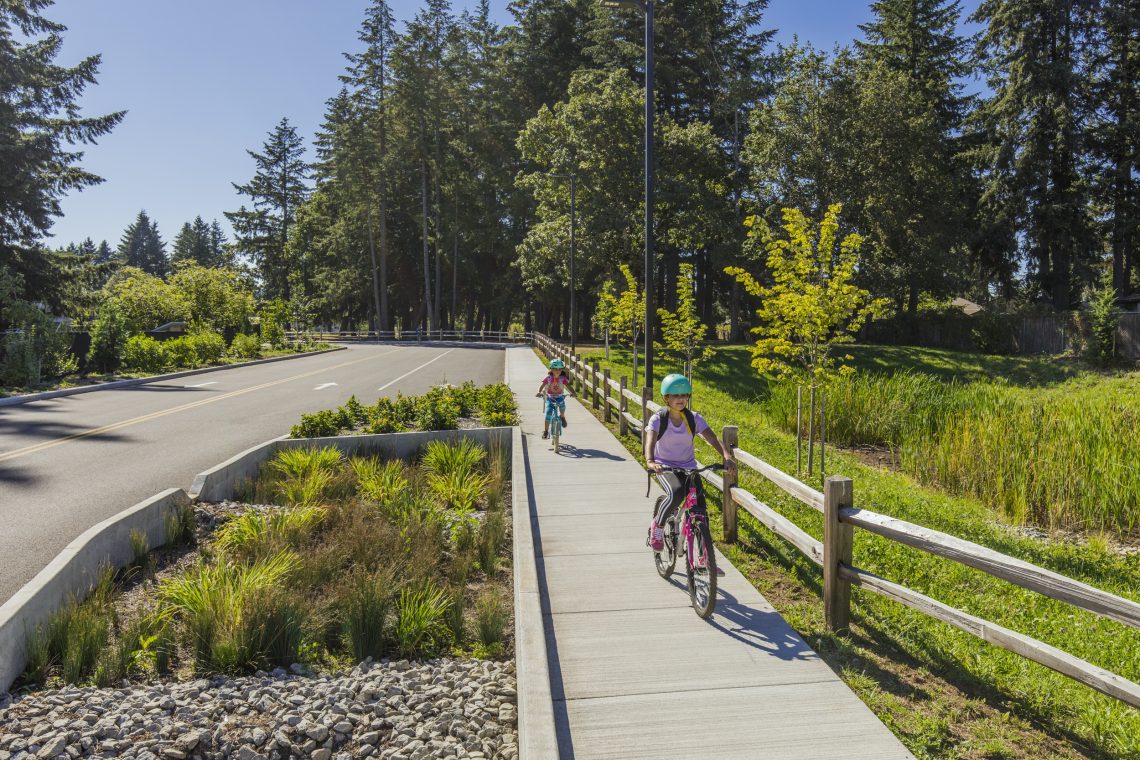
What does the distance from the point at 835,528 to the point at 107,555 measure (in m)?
6.55

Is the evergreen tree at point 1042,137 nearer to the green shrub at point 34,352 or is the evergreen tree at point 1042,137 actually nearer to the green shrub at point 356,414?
the green shrub at point 356,414

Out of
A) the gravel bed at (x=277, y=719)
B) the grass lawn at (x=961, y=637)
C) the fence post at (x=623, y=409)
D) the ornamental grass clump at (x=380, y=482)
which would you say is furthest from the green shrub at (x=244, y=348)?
the gravel bed at (x=277, y=719)

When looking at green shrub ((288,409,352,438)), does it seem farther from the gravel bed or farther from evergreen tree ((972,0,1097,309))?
evergreen tree ((972,0,1097,309))

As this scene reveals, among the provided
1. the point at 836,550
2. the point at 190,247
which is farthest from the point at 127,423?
the point at 190,247

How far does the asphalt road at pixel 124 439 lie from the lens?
26.2 ft

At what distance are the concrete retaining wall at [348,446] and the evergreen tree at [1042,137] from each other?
34.8 meters

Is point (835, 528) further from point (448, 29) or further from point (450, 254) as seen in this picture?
point (448, 29)

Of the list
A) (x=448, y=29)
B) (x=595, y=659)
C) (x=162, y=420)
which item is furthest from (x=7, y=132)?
(x=448, y=29)

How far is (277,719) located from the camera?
13.6 ft

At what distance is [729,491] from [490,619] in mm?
3035

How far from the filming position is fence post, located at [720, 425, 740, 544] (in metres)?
7.18

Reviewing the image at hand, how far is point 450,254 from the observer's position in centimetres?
6475

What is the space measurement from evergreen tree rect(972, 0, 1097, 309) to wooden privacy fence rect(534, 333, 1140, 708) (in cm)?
3657

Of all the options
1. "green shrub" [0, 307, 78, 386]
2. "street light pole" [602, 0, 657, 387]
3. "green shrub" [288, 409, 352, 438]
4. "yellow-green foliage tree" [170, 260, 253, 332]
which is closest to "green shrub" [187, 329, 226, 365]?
"green shrub" [0, 307, 78, 386]
